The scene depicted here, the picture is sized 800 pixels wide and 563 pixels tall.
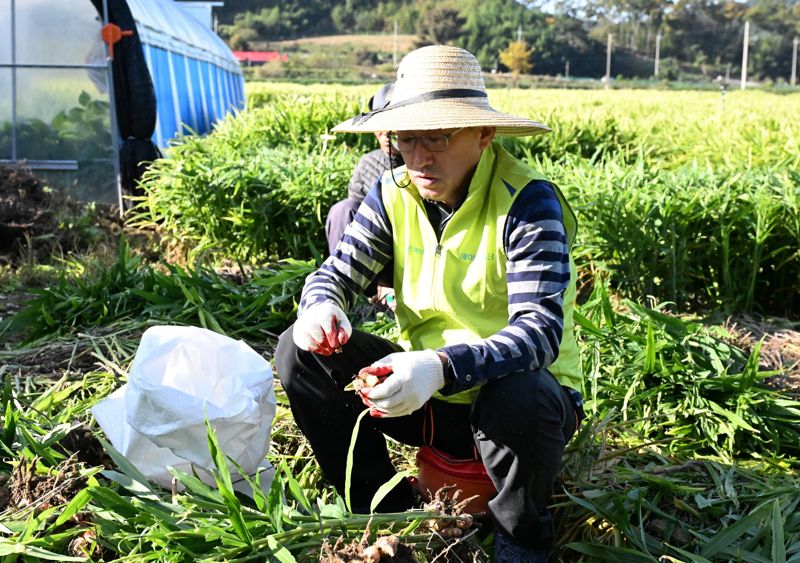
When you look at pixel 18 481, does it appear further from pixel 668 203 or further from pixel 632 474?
pixel 668 203

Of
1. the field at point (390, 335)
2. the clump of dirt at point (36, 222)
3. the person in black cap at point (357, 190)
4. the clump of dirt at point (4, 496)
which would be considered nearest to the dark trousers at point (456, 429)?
the field at point (390, 335)

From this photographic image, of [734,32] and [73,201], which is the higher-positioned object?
[734,32]

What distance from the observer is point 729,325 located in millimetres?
3871

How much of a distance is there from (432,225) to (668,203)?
87.4 inches

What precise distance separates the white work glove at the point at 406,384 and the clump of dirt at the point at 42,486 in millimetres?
694

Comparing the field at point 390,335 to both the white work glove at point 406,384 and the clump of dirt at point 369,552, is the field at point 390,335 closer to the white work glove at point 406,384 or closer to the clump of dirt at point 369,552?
the clump of dirt at point 369,552

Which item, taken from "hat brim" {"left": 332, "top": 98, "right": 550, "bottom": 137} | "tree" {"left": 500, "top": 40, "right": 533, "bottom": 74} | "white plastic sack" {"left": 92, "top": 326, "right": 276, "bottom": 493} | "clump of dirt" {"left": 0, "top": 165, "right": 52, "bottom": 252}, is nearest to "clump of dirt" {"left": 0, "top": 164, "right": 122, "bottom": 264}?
"clump of dirt" {"left": 0, "top": 165, "right": 52, "bottom": 252}

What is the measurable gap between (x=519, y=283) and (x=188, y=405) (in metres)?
0.76

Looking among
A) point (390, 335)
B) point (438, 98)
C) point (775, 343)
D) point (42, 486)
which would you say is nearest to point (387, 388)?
point (438, 98)


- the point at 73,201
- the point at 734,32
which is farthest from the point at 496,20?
the point at 73,201

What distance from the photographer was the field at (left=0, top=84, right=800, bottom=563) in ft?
5.73

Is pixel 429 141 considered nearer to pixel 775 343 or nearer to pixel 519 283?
pixel 519 283

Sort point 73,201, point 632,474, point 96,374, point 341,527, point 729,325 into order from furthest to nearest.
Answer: point 73,201 → point 729,325 → point 96,374 → point 632,474 → point 341,527

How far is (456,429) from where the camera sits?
2004mm
